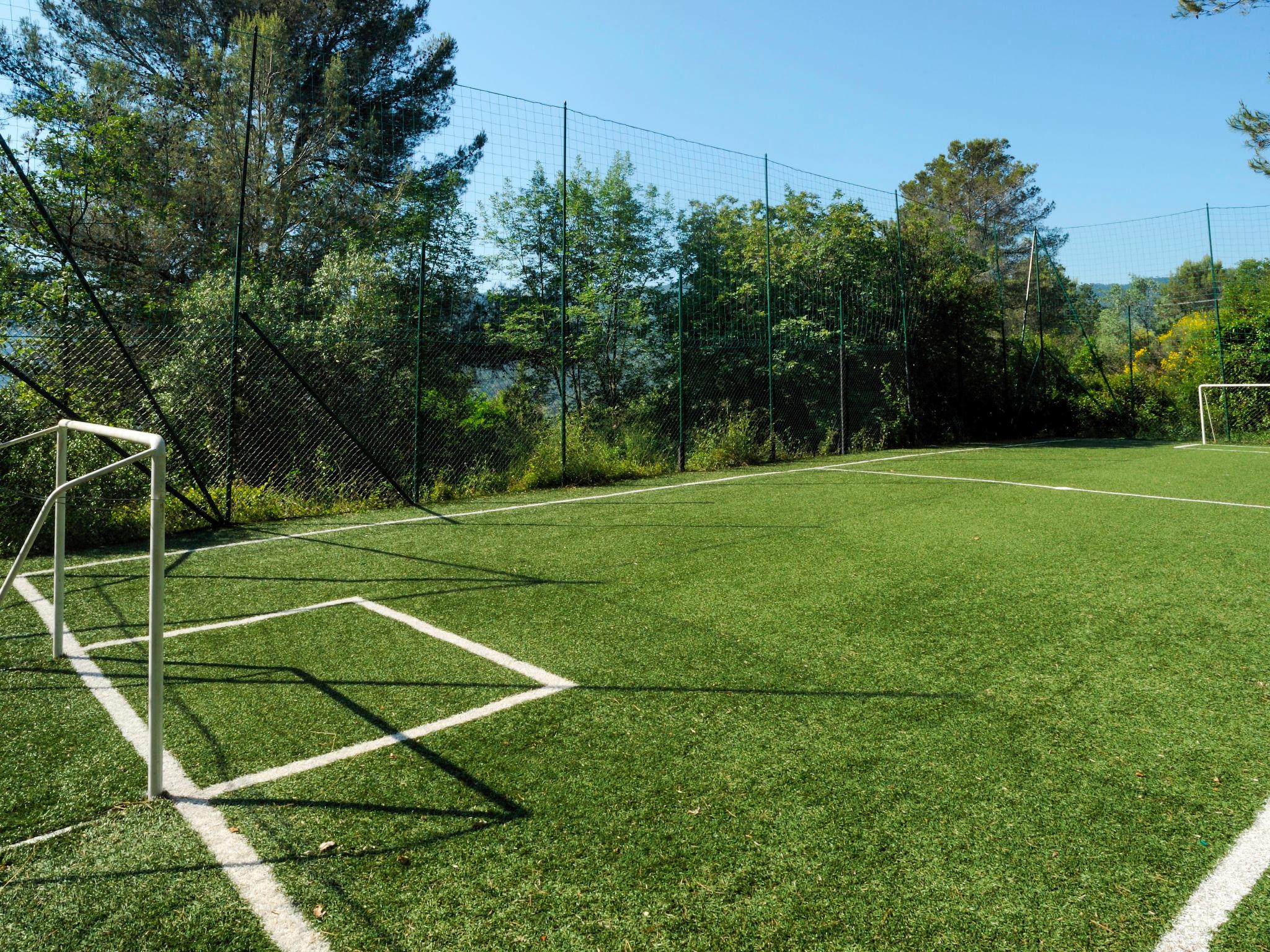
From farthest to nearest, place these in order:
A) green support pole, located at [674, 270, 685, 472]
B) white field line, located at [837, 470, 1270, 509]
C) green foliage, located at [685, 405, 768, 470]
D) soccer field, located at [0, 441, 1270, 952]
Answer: green foliage, located at [685, 405, 768, 470]
green support pole, located at [674, 270, 685, 472]
white field line, located at [837, 470, 1270, 509]
soccer field, located at [0, 441, 1270, 952]

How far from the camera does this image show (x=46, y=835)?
7.25 feet

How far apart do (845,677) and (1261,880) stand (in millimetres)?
1518

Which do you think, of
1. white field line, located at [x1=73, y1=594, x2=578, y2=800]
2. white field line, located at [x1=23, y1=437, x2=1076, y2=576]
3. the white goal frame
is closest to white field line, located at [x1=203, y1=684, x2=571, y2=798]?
white field line, located at [x1=73, y1=594, x2=578, y2=800]

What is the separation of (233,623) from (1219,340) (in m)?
17.9

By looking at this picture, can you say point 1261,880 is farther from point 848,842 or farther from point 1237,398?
point 1237,398

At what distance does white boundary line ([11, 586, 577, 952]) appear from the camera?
1.86 metres

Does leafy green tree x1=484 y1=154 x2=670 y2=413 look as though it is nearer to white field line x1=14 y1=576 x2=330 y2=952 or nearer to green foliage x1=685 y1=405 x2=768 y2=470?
green foliage x1=685 y1=405 x2=768 y2=470

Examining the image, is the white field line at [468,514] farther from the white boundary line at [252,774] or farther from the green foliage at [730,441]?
the white boundary line at [252,774]

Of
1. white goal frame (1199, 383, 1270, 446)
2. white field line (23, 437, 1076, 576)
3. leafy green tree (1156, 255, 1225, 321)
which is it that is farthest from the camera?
leafy green tree (1156, 255, 1225, 321)

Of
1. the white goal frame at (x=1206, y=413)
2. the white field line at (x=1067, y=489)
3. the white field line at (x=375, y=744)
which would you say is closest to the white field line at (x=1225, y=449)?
the white goal frame at (x=1206, y=413)

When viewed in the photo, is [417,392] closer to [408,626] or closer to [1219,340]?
[408,626]

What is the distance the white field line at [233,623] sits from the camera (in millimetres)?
3799

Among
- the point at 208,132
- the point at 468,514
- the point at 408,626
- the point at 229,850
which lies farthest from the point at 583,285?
the point at 229,850

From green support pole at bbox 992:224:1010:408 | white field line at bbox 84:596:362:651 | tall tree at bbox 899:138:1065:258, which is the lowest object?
white field line at bbox 84:596:362:651
